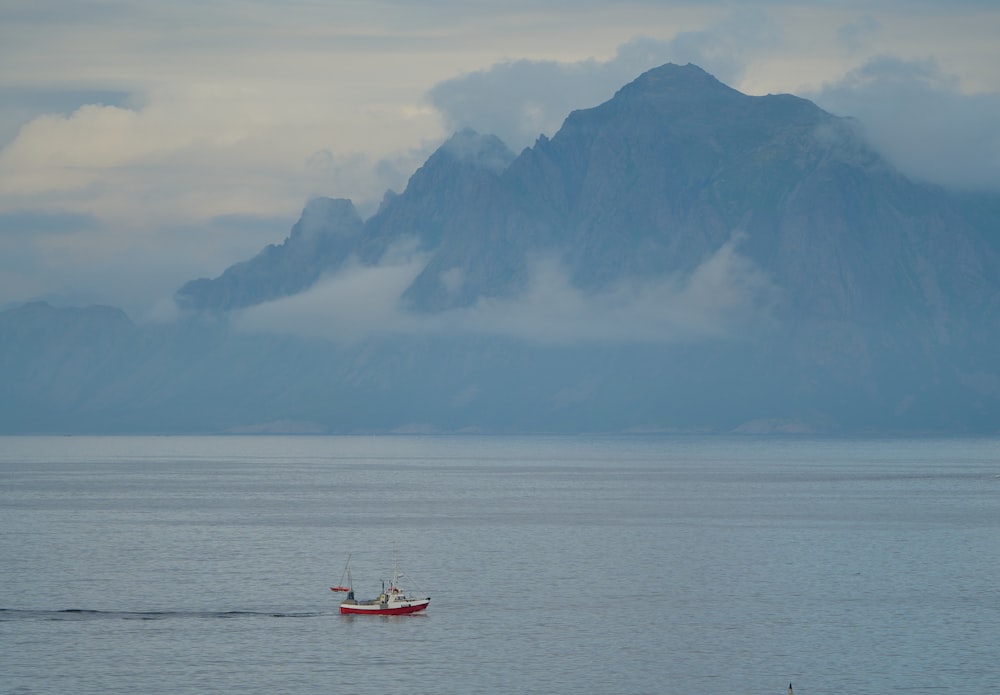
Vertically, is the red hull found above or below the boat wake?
below

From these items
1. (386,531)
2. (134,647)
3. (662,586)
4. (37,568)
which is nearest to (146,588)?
(37,568)

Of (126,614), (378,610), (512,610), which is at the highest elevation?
(126,614)

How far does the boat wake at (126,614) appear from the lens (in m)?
109

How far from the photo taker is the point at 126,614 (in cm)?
11038

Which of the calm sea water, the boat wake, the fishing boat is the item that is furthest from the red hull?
the boat wake

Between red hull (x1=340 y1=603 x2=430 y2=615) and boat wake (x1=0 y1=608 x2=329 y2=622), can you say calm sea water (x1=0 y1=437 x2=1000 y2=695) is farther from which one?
red hull (x1=340 y1=603 x2=430 y2=615)

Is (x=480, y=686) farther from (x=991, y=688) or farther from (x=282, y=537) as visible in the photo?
(x=282, y=537)

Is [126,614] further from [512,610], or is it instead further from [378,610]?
[512,610]

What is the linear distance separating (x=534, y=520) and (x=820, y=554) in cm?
4713

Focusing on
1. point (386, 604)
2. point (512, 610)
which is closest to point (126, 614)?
point (386, 604)

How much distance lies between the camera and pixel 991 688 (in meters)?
86.1

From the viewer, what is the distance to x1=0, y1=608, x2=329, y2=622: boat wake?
10875 cm

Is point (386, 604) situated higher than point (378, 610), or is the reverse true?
point (386, 604)

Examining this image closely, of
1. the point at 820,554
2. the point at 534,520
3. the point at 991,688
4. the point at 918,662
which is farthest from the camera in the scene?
the point at 534,520
